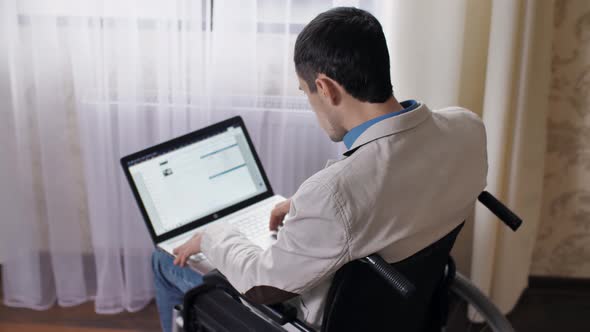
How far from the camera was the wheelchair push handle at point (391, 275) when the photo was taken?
947 millimetres

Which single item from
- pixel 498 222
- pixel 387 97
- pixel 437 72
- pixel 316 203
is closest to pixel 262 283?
pixel 316 203

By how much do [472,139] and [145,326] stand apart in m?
1.40

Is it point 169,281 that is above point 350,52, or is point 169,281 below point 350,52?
below

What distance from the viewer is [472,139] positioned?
1.15 meters

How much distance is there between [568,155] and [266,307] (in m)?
1.39

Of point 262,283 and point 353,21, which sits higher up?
point 353,21

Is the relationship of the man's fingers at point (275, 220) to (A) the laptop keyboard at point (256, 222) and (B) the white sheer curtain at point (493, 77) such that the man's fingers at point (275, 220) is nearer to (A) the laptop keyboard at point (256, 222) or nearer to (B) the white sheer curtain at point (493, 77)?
(A) the laptop keyboard at point (256, 222)

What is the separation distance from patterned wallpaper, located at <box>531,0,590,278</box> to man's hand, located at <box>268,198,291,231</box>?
1.10 meters

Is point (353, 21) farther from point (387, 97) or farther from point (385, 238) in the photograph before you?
point (385, 238)

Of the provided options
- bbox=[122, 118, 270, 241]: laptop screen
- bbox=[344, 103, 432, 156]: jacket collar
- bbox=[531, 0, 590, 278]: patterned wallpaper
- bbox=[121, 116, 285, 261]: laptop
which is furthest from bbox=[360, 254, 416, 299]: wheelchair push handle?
bbox=[531, 0, 590, 278]: patterned wallpaper

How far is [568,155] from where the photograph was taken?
2131mm

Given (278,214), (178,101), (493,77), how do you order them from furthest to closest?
(178,101) < (493,77) < (278,214)

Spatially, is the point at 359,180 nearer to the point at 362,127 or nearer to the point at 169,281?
the point at 362,127

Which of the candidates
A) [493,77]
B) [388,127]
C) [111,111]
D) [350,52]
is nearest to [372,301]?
[388,127]
